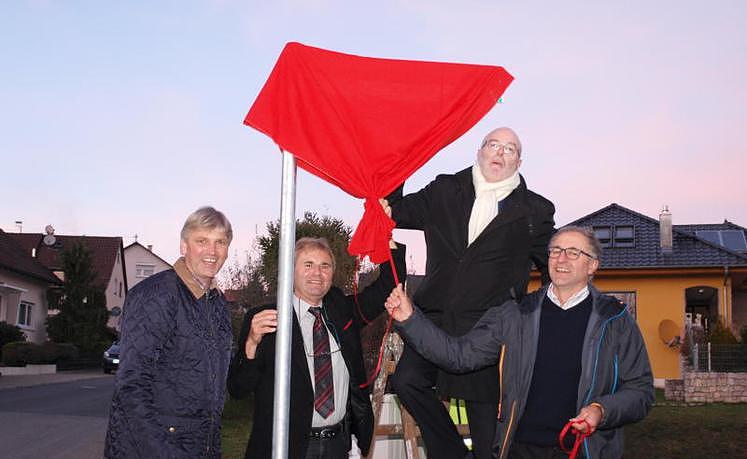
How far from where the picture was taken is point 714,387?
755 inches

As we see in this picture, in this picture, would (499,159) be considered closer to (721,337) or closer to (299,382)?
(299,382)

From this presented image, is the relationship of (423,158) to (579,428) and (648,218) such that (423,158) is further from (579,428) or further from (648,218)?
(648,218)

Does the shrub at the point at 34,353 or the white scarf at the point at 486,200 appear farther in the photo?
the shrub at the point at 34,353

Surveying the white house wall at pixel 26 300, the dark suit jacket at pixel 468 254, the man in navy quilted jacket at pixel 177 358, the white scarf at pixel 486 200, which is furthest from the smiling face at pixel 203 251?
the white house wall at pixel 26 300

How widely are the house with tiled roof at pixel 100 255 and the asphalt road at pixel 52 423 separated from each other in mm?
32159

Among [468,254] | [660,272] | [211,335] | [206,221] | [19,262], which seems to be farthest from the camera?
[19,262]

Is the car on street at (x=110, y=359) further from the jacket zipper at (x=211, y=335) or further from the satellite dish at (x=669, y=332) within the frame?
the jacket zipper at (x=211, y=335)

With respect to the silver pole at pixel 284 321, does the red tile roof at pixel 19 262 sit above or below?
above

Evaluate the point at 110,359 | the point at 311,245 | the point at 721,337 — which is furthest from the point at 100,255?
the point at 311,245

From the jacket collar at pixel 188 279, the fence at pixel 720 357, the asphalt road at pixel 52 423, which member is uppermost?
the jacket collar at pixel 188 279

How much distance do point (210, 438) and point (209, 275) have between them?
0.79 m

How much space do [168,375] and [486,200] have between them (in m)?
2.07

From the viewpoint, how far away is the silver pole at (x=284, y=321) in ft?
12.3

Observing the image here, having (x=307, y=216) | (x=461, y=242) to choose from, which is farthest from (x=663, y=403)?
(x=461, y=242)
